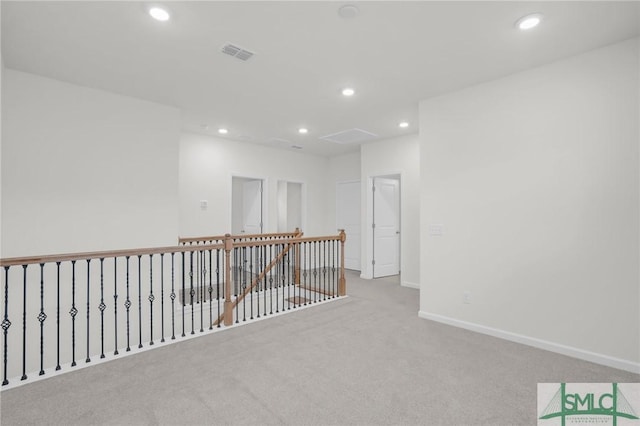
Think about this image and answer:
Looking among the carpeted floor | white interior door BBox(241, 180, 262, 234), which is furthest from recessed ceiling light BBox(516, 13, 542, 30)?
white interior door BBox(241, 180, 262, 234)

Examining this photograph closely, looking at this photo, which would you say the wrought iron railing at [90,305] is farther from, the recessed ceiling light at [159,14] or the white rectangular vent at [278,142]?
the white rectangular vent at [278,142]

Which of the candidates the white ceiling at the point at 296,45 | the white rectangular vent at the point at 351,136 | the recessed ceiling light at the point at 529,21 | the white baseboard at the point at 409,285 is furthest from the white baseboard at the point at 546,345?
the white rectangular vent at the point at 351,136

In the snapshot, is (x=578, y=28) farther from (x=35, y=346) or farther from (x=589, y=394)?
(x=35, y=346)

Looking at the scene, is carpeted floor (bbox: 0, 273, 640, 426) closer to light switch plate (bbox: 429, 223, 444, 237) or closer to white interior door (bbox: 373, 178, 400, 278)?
light switch plate (bbox: 429, 223, 444, 237)

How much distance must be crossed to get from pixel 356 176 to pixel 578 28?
5023 millimetres

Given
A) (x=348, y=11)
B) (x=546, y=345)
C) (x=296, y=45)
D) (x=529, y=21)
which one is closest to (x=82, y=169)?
(x=296, y=45)

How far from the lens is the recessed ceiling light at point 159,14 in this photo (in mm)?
2279

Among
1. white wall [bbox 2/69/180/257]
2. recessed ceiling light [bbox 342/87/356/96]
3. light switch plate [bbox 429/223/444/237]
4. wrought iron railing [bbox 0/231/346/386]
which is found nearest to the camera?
wrought iron railing [bbox 0/231/346/386]

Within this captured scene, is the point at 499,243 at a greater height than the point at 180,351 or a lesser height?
greater

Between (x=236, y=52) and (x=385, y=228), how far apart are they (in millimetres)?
4696

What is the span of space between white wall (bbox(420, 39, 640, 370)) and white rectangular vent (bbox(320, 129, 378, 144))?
180 centimetres

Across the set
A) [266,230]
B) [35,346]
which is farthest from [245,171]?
[35,346]

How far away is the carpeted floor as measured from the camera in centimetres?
202

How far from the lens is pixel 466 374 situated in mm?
2549
